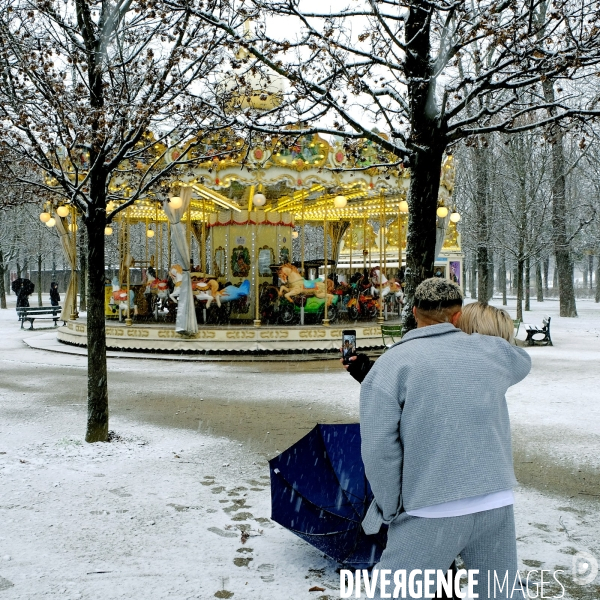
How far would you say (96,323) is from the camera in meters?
7.29

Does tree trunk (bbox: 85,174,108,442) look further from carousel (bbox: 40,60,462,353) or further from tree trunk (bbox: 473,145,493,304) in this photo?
tree trunk (bbox: 473,145,493,304)

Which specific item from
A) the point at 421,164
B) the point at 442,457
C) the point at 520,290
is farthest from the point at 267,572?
the point at 520,290

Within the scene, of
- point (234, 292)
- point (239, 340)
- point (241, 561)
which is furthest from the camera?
point (234, 292)

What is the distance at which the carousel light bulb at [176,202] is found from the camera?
1523 centimetres

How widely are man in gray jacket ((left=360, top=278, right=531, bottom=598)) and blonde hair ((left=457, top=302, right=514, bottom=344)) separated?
0.72 feet

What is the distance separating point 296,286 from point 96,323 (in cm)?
1036

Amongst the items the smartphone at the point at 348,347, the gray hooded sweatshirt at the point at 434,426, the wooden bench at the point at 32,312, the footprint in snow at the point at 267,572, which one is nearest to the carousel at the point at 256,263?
the wooden bench at the point at 32,312

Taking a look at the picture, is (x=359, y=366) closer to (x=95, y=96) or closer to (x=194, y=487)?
(x=194, y=487)

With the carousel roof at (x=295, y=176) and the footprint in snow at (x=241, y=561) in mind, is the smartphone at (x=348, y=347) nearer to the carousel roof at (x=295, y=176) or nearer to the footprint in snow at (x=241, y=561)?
the footprint in snow at (x=241, y=561)

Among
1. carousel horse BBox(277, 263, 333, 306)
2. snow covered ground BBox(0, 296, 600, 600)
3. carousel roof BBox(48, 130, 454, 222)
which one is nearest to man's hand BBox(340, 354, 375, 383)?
snow covered ground BBox(0, 296, 600, 600)

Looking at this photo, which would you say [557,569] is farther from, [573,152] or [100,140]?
[573,152]

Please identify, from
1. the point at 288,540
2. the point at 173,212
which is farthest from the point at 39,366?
the point at 288,540

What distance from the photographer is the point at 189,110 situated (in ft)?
23.1

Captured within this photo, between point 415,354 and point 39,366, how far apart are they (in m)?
13.0
